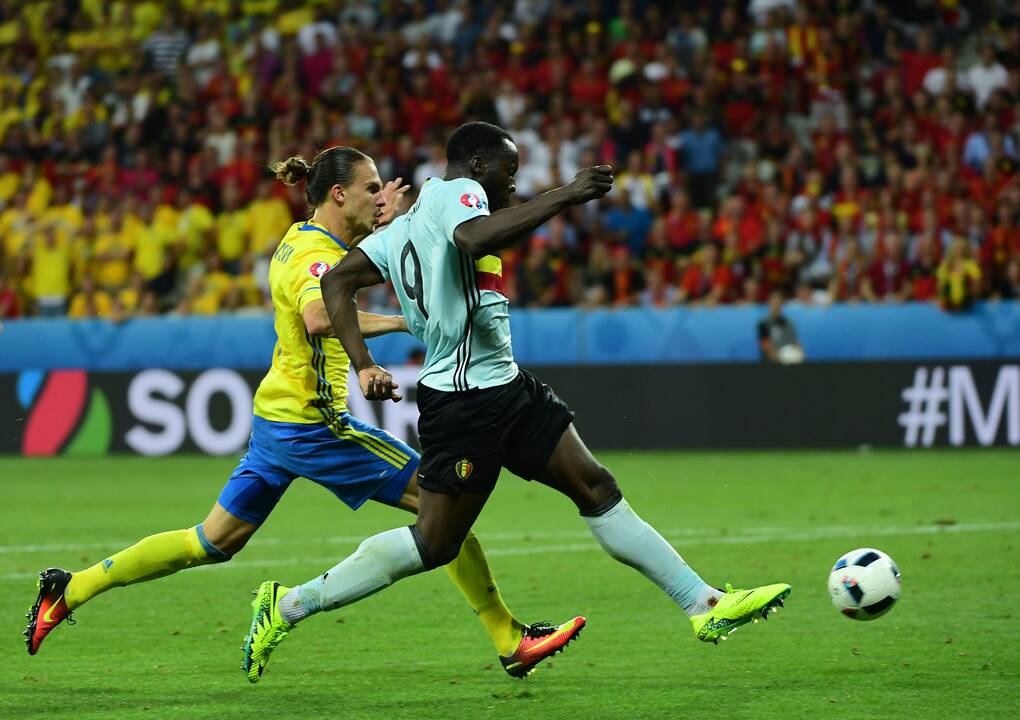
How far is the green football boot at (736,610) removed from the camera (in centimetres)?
562

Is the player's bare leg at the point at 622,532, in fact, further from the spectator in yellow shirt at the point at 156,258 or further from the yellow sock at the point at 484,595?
the spectator in yellow shirt at the point at 156,258

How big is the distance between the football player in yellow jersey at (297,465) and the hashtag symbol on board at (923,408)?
11.2m

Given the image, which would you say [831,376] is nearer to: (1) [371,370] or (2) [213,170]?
(2) [213,170]

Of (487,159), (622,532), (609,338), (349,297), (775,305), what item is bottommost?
(609,338)

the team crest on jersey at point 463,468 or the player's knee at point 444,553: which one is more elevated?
the team crest on jersey at point 463,468

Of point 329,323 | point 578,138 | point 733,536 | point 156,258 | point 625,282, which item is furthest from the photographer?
point 578,138

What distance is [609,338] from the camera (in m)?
17.6

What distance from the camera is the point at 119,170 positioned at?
67.8 ft

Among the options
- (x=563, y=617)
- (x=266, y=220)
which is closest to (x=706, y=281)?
(x=266, y=220)

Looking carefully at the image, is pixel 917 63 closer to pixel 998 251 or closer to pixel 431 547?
pixel 998 251

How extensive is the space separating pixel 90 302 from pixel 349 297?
44.3 ft

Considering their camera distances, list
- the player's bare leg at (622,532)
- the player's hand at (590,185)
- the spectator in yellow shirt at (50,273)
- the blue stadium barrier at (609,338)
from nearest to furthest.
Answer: the player's hand at (590,185), the player's bare leg at (622,532), the blue stadium barrier at (609,338), the spectator in yellow shirt at (50,273)

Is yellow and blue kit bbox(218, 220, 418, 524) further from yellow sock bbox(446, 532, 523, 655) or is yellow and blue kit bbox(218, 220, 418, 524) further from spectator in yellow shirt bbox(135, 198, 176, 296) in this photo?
spectator in yellow shirt bbox(135, 198, 176, 296)

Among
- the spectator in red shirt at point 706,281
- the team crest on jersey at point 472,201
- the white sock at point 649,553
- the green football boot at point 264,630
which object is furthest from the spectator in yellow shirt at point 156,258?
the team crest on jersey at point 472,201
